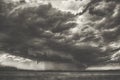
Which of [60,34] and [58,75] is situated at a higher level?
[60,34]

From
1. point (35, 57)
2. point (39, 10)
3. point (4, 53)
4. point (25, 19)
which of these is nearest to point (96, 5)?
point (39, 10)

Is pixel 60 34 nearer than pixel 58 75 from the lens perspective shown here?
Yes

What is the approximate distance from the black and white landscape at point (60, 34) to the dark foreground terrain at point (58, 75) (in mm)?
151

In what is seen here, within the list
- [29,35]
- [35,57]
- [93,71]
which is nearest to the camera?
[29,35]

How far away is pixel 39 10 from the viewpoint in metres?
4.09

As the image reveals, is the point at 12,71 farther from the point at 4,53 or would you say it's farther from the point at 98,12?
the point at 98,12

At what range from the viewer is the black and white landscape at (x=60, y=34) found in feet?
13.4

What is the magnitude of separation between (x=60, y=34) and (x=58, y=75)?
109cm

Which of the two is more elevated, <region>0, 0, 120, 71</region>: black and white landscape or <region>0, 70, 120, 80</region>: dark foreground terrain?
<region>0, 0, 120, 71</region>: black and white landscape

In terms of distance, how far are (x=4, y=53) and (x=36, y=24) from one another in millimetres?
980

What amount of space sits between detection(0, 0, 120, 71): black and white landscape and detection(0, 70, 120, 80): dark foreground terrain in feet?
0.50

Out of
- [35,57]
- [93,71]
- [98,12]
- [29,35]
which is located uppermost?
[98,12]

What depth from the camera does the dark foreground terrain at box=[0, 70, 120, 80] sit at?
4.85 m

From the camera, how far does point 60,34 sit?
4473 millimetres
